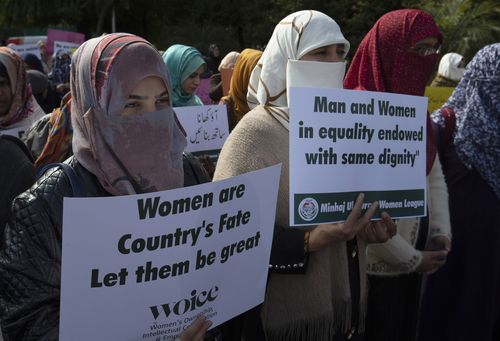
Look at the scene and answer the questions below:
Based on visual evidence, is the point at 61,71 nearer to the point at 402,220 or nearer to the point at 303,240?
the point at 402,220

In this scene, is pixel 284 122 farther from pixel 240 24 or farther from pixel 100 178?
pixel 240 24

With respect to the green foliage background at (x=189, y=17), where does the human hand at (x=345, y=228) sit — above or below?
above

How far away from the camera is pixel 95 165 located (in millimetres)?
1787

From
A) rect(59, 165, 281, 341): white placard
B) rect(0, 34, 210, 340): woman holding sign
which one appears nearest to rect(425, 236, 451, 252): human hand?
rect(59, 165, 281, 341): white placard

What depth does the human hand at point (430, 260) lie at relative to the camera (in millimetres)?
2834

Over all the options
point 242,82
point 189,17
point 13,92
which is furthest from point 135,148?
point 189,17

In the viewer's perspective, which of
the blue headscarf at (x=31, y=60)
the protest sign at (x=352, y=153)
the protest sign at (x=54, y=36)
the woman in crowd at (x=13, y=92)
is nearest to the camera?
the protest sign at (x=352, y=153)

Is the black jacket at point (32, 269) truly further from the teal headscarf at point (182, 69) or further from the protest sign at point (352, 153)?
the teal headscarf at point (182, 69)

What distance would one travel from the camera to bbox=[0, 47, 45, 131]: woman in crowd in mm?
3798

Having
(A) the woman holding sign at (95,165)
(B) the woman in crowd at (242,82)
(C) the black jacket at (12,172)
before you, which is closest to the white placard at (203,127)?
(B) the woman in crowd at (242,82)

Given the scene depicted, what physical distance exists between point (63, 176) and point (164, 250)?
34 cm

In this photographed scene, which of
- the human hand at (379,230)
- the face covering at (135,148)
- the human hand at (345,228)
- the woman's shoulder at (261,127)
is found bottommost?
the human hand at (379,230)

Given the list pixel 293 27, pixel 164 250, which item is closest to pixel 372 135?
pixel 293 27

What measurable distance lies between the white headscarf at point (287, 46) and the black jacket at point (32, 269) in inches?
40.4
